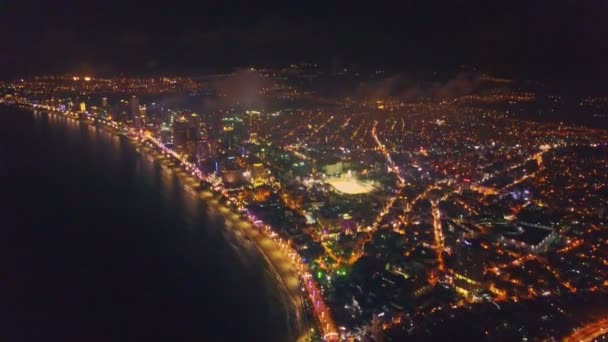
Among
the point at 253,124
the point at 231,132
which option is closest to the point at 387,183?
the point at 231,132

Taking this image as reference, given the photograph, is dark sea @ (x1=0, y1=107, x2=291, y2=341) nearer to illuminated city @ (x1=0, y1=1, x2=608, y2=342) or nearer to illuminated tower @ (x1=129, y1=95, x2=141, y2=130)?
illuminated city @ (x1=0, y1=1, x2=608, y2=342)

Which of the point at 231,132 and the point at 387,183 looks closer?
the point at 387,183

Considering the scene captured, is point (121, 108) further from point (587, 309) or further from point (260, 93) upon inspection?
point (587, 309)

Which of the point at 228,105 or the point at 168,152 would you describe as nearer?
the point at 168,152

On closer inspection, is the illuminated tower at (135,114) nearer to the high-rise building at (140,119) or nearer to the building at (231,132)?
the high-rise building at (140,119)

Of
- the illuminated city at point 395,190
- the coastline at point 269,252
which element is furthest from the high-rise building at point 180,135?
the coastline at point 269,252

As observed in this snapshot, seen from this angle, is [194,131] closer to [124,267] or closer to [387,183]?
[387,183]

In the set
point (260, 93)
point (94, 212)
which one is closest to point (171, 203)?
point (94, 212)
